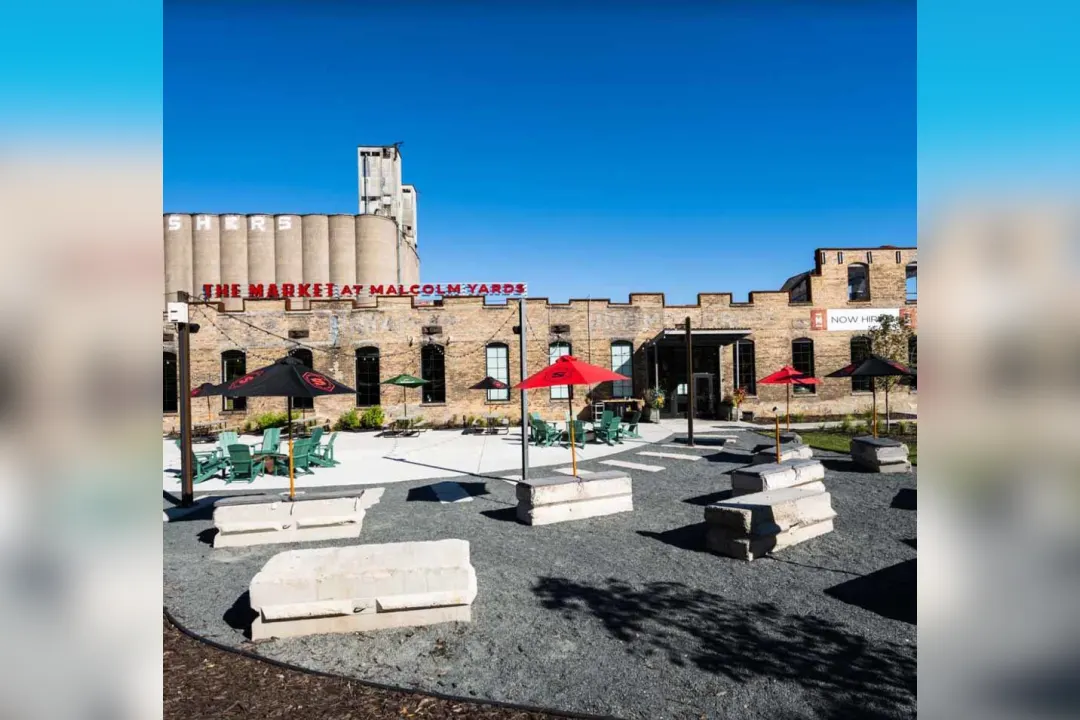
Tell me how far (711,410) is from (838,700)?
2139cm

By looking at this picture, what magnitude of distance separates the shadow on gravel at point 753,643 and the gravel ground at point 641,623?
2 centimetres

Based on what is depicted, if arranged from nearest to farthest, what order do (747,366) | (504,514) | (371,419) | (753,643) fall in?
(753,643) → (504,514) → (371,419) → (747,366)

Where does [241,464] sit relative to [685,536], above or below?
above

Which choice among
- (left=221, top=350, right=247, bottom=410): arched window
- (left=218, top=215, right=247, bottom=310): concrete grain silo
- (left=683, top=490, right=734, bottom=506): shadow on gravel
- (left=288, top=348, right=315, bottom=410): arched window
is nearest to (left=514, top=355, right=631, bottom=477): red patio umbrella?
(left=683, top=490, right=734, bottom=506): shadow on gravel

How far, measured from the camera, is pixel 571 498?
26.2ft

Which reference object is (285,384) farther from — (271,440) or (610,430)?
(610,430)

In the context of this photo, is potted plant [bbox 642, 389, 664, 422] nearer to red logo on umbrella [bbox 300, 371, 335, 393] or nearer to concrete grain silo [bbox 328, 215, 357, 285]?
red logo on umbrella [bbox 300, 371, 335, 393]

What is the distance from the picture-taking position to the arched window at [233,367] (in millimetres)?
22391

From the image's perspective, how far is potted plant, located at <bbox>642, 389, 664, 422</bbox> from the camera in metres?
22.1

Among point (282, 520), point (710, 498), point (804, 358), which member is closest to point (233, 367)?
point (282, 520)

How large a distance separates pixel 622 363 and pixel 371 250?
18.9 metres

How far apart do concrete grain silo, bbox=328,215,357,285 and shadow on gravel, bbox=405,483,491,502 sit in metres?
26.0
